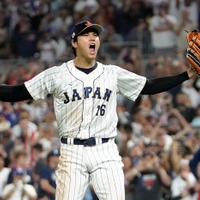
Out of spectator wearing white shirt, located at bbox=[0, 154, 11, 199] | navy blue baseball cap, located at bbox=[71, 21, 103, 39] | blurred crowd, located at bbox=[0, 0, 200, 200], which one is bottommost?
spectator wearing white shirt, located at bbox=[0, 154, 11, 199]

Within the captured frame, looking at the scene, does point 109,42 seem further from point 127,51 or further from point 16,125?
point 16,125

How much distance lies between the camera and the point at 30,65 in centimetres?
1695

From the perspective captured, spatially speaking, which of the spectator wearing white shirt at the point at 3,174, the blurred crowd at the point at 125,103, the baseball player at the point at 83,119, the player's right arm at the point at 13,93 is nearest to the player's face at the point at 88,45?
the baseball player at the point at 83,119

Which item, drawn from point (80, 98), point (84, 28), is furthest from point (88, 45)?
point (80, 98)

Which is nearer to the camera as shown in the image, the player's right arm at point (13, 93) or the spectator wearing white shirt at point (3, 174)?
the player's right arm at point (13, 93)

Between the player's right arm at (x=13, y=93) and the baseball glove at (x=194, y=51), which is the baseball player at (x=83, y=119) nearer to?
the player's right arm at (x=13, y=93)

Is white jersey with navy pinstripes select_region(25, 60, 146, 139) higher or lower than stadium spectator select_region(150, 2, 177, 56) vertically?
lower

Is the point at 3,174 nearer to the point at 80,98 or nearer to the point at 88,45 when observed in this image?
the point at 80,98

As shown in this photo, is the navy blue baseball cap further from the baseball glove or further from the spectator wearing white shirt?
the spectator wearing white shirt

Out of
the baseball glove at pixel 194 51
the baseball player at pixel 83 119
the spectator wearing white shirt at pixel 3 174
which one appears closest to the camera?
the baseball player at pixel 83 119

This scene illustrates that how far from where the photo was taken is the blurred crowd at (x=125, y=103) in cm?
1267

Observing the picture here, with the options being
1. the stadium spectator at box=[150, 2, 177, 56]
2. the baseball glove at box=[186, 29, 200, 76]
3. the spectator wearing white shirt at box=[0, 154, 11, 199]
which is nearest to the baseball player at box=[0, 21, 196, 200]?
the baseball glove at box=[186, 29, 200, 76]

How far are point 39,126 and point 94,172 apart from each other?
259 inches

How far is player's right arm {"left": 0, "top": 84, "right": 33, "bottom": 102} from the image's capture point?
8.02m
